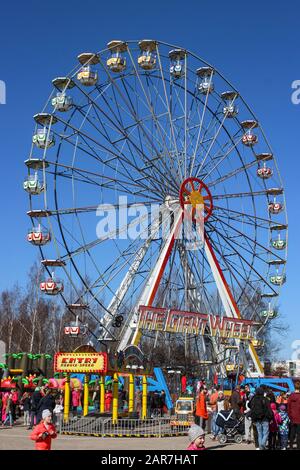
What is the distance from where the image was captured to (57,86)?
115 ft

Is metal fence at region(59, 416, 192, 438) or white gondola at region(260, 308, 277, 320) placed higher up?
white gondola at region(260, 308, 277, 320)

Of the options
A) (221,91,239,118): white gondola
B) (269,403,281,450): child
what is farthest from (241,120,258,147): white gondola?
(269,403,281,450): child

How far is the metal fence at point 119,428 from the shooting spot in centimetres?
2102

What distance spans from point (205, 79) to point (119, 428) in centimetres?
A: 2290

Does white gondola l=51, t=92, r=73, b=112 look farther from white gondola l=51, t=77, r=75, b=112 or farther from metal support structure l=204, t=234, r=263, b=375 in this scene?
metal support structure l=204, t=234, r=263, b=375

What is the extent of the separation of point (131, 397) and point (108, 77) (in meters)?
→ 17.1

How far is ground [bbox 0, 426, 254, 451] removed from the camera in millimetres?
17047

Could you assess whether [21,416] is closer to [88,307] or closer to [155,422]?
[88,307]

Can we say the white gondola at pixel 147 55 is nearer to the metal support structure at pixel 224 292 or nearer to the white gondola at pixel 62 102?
the white gondola at pixel 62 102

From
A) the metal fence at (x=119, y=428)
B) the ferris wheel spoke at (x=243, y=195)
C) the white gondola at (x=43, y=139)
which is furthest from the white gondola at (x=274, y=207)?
the metal fence at (x=119, y=428)

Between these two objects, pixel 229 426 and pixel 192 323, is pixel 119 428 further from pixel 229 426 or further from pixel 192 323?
pixel 192 323

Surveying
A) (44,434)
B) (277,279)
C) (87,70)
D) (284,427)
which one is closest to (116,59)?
(87,70)

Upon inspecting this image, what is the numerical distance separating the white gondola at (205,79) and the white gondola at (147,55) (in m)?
3.49

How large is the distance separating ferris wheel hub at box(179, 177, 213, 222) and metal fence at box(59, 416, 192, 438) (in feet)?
48.2
